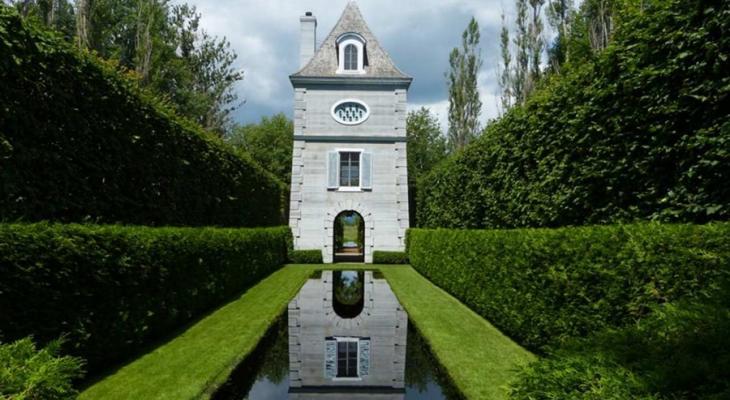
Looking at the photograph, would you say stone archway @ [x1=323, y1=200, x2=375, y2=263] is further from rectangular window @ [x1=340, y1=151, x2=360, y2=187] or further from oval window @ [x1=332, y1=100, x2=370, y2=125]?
oval window @ [x1=332, y1=100, x2=370, y2=125]

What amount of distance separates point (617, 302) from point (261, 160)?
38.5 m

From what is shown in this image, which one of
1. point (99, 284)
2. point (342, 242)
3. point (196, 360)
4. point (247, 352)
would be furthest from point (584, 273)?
point (342, 242)

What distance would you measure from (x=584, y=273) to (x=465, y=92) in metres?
24.5

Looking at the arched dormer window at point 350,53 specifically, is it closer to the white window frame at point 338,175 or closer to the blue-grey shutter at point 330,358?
the white window frame at point 338,175

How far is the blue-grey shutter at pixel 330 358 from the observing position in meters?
5.39

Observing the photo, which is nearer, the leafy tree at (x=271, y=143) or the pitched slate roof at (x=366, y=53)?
the pitched slate roof at (x=366, y=53)

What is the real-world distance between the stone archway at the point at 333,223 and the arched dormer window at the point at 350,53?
700 centimetres

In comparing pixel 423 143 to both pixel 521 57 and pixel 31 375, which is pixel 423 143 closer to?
pixel 521 57

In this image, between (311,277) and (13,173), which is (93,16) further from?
(13,173)

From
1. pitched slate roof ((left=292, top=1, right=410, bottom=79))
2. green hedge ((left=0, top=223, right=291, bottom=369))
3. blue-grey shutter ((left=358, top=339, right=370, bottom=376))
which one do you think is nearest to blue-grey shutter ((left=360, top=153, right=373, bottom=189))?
pitched slate roof ((left=292, top=1, right=410, bottom=79))

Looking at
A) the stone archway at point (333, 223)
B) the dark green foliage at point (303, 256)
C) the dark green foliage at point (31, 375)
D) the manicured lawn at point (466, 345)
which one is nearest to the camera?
the dark green foliage at point (31, 375)

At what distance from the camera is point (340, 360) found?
5863 millimetres

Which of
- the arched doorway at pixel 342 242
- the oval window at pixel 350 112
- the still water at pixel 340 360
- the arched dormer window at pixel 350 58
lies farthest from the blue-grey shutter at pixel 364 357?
the arched dormer window at pixel 350 58

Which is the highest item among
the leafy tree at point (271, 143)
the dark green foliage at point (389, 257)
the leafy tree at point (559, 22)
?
the leafy tree at point (559, 22)
